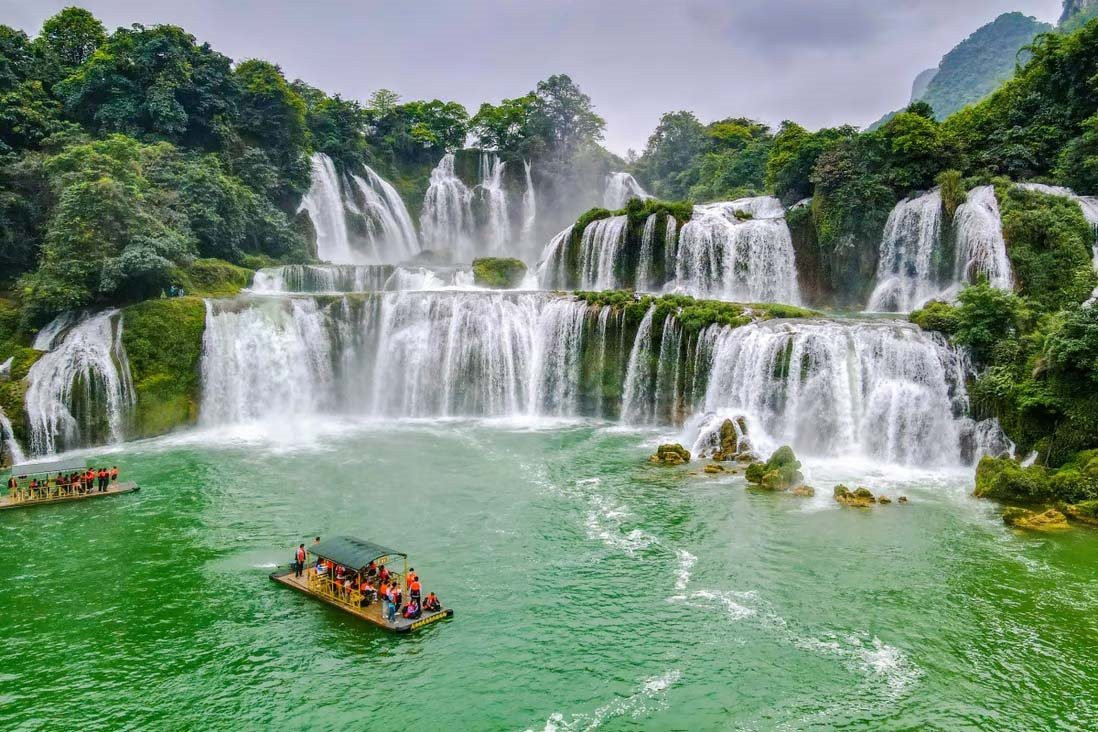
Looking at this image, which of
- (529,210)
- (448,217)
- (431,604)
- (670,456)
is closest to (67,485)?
(431,604)

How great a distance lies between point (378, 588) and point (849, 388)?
1801cm

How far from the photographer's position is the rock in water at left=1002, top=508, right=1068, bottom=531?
18.2m

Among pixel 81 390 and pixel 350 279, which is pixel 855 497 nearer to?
pixel 81 390

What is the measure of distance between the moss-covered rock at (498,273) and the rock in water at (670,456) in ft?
65.1

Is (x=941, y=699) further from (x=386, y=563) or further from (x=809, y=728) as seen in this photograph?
(x=386, y=563)

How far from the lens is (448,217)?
59.1m

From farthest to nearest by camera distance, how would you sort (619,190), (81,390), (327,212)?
(619,190) → (327,212) → (81,390)

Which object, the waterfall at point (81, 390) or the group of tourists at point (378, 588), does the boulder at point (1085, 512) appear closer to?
the group of tourists at point (378, 588)

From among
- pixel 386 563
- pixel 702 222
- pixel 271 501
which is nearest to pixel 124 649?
pixel 386 563

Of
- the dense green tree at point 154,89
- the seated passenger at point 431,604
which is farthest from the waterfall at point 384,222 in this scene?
the seated passenger at point 431,604

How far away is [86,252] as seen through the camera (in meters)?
30.3

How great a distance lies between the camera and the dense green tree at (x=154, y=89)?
41.2 m

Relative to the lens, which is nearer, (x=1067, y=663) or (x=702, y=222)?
(x=1067, y=663)

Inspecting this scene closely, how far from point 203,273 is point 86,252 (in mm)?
5476
